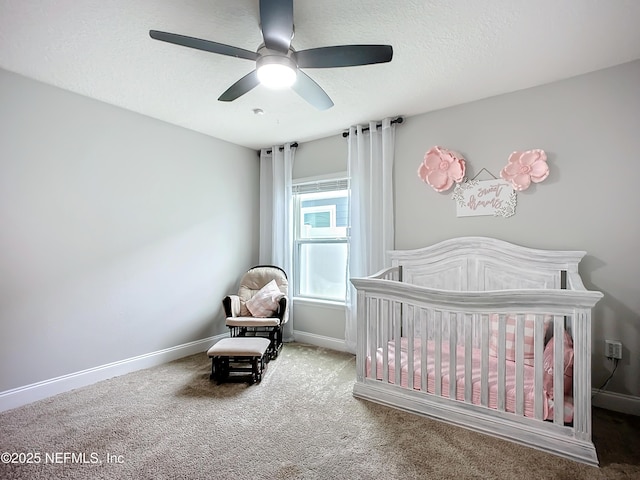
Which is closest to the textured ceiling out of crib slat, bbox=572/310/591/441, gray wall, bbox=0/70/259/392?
gray wall, bbox=0/70/259/392

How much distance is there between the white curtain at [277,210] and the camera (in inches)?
157

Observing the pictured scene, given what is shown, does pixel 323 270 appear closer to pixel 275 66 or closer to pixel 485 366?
pixel 485 366

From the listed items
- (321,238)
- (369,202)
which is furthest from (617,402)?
(321,238)

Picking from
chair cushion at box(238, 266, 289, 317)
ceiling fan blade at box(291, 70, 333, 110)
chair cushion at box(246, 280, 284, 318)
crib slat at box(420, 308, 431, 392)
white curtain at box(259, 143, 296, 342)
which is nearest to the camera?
ceiling fan blade at box(291, 70, 333, 110)

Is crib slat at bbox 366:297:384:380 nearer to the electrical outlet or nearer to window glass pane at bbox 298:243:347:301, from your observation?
window glass pane at bbox 298:243:347:301

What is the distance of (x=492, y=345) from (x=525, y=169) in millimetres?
1417

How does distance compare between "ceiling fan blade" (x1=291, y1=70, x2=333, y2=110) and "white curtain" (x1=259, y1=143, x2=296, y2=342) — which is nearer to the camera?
"ceiling fan blade" (x1=291, y1=70, x2=333, y2=110)

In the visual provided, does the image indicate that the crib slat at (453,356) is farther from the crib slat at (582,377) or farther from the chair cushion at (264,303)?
the chair cushion at (264,303)

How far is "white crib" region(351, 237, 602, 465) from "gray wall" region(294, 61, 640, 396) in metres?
0.21

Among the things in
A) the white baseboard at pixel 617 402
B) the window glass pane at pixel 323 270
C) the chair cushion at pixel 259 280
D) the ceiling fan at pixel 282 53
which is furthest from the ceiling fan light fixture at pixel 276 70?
the white baseboard at pixel 617 402

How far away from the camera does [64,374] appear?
260 cm

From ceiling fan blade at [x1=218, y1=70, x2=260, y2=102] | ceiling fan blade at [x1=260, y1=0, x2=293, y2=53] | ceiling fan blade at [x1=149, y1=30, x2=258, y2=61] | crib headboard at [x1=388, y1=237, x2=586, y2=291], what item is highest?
ceiling fan blade at [x1=260, y1=0, x2=293, y2=53]

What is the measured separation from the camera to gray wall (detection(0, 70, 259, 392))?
239 centimetres

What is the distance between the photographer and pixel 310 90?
6.86 feet
